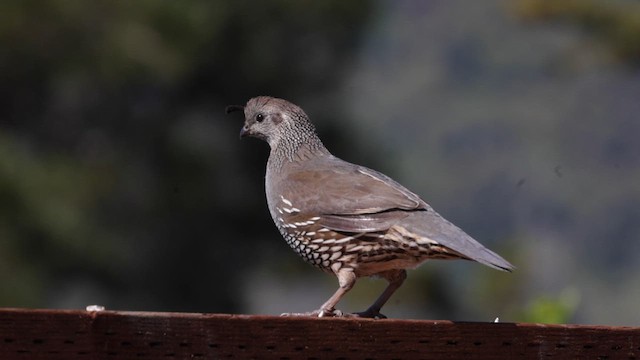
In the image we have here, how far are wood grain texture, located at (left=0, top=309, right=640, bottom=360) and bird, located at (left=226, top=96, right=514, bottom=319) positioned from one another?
77cm

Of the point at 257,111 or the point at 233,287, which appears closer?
the point at 257,111

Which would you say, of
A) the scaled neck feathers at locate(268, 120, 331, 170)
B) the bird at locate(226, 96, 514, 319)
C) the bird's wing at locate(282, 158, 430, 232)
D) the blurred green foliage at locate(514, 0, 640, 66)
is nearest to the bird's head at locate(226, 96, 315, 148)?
the scaled neck feathers at locate(268, 120, 331, 170)

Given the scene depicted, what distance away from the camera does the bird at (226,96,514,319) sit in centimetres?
441

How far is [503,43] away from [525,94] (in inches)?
26.5

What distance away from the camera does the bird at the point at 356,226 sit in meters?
4.41

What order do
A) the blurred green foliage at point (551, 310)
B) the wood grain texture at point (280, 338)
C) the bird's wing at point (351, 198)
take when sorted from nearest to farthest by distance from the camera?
the wood grain texture at point (280, 338)
the bird's wing at point (351, 198)
the blurred green foliage at point (551, 310)

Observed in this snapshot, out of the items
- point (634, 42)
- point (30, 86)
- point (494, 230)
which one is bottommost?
point (30, 86)

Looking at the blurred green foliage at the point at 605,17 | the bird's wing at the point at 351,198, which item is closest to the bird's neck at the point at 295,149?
the bird's wing at the point at 351,198

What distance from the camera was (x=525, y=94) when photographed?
1505 centimetres

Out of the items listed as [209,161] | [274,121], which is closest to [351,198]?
[274,121]

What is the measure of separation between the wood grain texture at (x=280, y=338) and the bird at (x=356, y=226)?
0.77m

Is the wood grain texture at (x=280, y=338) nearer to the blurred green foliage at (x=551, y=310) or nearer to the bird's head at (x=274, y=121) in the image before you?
the bird's head at (x=274, y=121)

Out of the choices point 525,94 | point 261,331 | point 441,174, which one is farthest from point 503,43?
point 261,331

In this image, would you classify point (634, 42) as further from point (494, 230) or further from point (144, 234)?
point (144, 234)
